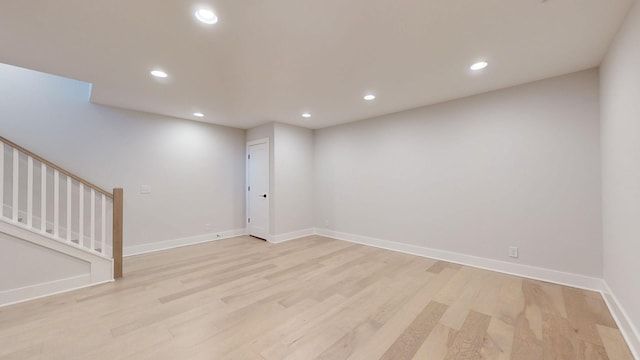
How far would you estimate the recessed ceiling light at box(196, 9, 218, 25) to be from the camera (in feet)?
5.87

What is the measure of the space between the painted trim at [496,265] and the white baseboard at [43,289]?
4100mm

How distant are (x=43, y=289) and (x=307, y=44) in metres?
3.78

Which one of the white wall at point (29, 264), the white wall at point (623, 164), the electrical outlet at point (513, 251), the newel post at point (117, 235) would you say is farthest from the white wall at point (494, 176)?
the white wall at point (29, 264)

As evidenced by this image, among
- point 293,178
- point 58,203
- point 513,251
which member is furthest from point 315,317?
point 58,203

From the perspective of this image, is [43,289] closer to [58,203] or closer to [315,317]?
[58,203]

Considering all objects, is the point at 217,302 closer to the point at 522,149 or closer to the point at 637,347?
the point at 637,347

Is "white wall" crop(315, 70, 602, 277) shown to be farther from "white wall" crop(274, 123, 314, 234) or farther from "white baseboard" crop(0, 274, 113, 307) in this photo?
"white baseboard" crop(0, 274, 113, 307)

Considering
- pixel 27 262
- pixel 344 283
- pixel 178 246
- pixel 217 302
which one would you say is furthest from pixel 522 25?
pixel 178 246

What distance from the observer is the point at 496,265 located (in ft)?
11.0

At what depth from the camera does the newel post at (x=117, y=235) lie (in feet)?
10.3

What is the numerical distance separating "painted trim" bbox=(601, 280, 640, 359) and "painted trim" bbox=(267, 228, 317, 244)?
14.5 feet

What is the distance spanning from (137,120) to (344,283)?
4362 millimetres

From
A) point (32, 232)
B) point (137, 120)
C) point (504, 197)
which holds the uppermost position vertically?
point (137, 120)

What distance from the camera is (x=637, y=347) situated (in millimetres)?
1716
